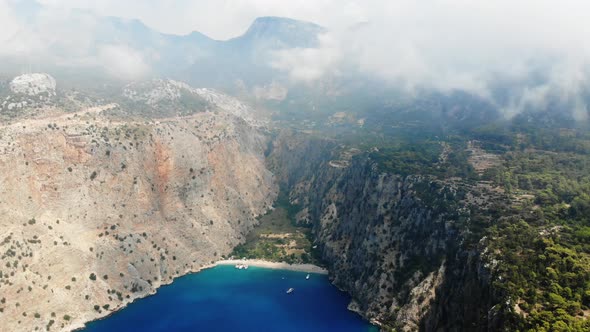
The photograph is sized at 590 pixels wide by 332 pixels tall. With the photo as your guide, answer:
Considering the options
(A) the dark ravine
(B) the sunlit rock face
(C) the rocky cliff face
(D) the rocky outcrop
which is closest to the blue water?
(C) the rocky cliff face

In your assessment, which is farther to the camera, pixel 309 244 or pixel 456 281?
pixel 309 244

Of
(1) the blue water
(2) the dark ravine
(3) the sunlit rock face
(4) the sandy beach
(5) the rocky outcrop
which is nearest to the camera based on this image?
(2) the dark ravine

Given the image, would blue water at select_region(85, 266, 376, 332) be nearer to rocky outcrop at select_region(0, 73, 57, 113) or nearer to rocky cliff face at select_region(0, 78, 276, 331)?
rocky cliff face at select_region(0, 78, 276, 331)

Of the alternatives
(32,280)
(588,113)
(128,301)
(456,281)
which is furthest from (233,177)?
(588,113)

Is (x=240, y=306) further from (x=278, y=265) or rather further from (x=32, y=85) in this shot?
(x=32, y=85)

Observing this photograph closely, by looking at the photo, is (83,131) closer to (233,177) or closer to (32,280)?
(32,280)

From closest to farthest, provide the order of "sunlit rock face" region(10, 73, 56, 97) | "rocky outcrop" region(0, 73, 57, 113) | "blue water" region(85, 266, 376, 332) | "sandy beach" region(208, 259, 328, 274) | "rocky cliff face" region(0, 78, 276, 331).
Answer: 1. "blue water" region(85, 266, 376, 332)
2. "rocky cliff face" region(0, 78, 276, 331)
3. "sandy beach" region(208, 259, 328, 274)
4. "rocky outcrop" region(0, 73, 57, 113)
5. "sunlit rock face" region(10, 73, 56, 97)
